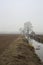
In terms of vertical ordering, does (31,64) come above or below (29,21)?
below

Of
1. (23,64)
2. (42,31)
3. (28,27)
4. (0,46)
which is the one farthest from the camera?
(42,31)

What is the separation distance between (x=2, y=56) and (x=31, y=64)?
7.8 inches

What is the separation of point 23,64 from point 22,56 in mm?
109

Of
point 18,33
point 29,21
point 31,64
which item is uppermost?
point 29,21

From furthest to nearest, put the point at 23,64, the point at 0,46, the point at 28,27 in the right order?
1. the point at 28,27
2. the point at 0,46
3. the point at 23,64

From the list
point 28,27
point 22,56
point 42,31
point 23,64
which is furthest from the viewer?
point 42,31

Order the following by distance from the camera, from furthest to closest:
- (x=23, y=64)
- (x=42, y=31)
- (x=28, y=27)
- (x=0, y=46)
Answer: (x=42, y=31), (x=28, y=27), (x=0, y=46), (x=23, y=64)

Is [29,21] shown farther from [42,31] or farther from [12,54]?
Result: [12,54]

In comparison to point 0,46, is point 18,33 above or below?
above

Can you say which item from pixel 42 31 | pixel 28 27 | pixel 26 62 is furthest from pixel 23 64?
pixel 42 31

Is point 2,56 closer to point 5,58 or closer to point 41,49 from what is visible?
point 5,58

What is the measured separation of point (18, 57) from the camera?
1019 millimetres

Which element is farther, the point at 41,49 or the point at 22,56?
the point at 41,49

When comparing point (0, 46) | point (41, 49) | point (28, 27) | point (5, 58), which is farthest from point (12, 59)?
point (28, 27)
